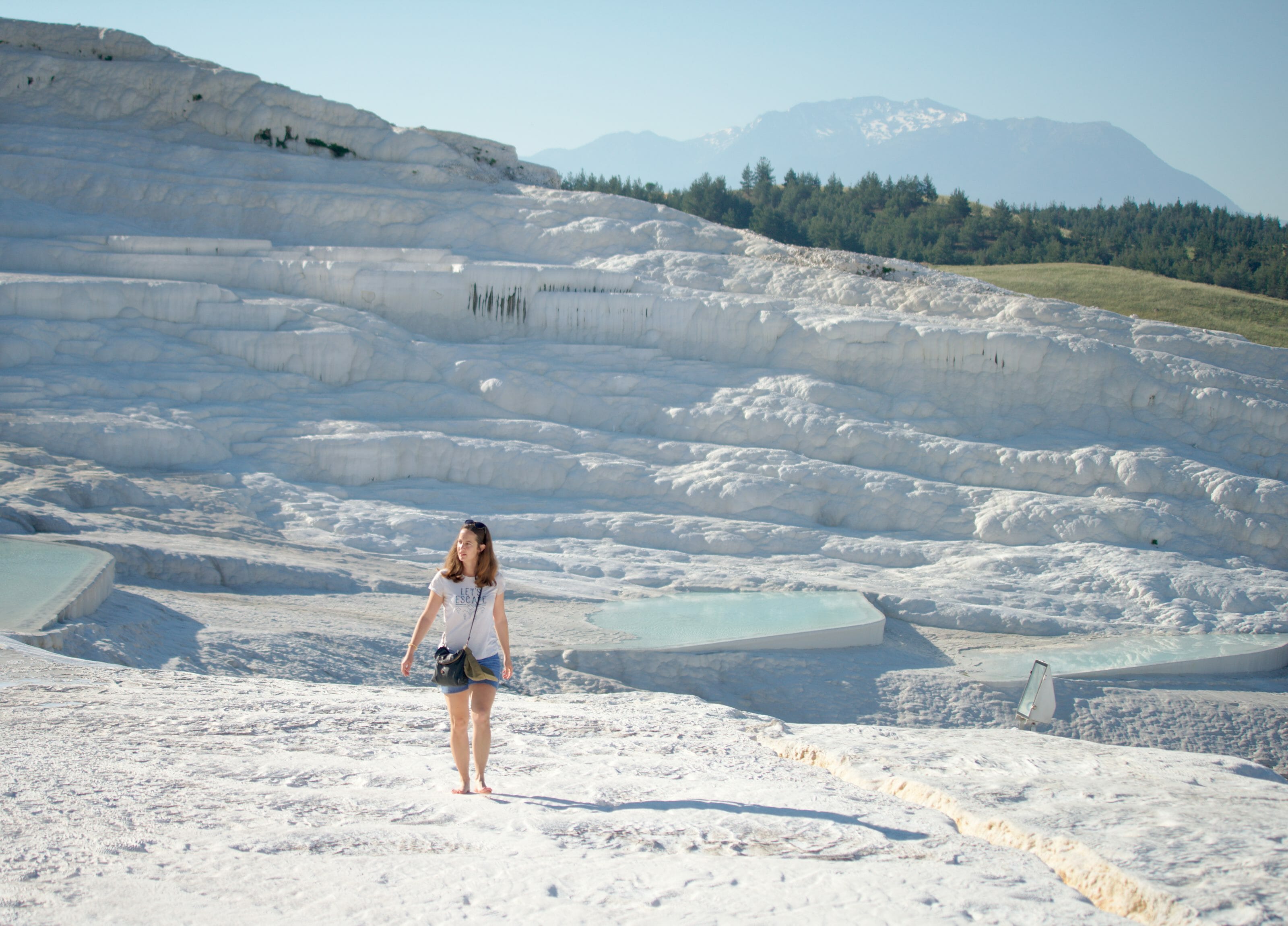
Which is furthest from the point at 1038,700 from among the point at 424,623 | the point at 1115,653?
the point at 424,623

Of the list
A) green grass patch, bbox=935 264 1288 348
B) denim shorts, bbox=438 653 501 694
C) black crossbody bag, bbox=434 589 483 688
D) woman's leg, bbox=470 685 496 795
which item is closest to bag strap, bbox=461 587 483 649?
black crossbody bag, bbox=434 589 483 688

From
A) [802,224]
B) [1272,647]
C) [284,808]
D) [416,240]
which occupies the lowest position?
[1272,647]

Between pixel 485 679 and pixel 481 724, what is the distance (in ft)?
0.65

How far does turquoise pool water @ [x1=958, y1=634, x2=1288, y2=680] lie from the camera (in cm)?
1002

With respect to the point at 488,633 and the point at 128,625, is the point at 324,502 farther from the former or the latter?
the point at 488,633

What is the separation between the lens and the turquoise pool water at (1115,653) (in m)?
10.0

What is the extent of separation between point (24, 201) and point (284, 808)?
1931cm

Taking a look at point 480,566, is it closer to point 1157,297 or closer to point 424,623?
point 424,623

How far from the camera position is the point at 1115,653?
10.6 m

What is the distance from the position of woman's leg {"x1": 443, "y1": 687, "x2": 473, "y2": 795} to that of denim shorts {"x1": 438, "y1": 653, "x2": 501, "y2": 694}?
2 centimetres

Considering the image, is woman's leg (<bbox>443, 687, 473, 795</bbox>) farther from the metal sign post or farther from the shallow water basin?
the metal sign post

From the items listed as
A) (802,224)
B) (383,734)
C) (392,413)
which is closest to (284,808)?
(383,734)

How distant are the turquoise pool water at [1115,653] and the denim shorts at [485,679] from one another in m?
6.63

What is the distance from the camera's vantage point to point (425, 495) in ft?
43.0
